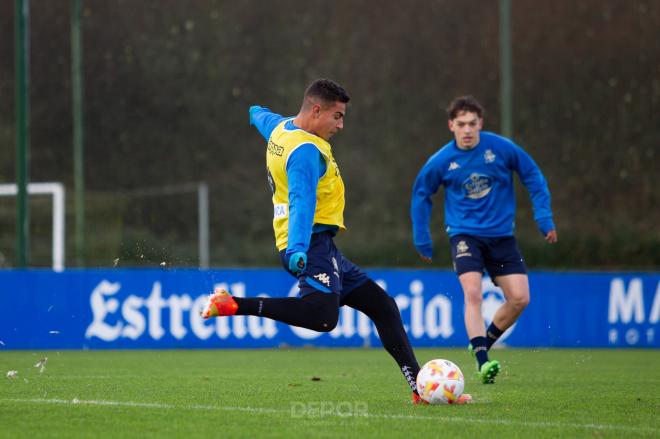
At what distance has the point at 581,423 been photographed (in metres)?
6.60

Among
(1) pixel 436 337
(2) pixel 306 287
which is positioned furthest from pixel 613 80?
(2) pixel 306 287

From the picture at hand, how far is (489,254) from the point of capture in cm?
990

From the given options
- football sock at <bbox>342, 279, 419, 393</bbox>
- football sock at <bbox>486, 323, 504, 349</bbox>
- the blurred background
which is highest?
the blurred background

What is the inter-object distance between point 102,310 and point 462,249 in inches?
263

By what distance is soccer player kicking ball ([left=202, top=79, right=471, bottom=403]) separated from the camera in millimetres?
6957

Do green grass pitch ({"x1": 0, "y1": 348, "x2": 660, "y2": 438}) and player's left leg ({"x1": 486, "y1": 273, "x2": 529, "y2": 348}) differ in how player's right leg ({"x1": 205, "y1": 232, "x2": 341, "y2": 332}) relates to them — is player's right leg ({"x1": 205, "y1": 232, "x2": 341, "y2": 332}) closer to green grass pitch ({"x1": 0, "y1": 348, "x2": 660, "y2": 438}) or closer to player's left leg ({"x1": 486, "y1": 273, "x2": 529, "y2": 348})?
green grass pitch ({"x1": 0, "y1": 348, "x2": 660, "y2": 438})

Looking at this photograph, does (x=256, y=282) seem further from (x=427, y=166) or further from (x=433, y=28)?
(x=433, y=28)

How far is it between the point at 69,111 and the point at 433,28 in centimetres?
1080

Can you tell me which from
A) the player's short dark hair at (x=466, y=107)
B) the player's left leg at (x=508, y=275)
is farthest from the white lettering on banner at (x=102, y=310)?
the player's short dark hair at (x=466, y=107)

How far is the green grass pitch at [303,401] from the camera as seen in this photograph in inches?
245

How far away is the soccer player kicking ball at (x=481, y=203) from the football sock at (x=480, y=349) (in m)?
0.50

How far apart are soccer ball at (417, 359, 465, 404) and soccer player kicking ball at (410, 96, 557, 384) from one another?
7.60 ft

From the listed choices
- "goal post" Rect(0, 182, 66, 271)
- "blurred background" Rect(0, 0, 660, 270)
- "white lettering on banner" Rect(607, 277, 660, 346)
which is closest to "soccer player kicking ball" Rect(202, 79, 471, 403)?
"white lettering on banner" Rect(607, 277, 660, 346)

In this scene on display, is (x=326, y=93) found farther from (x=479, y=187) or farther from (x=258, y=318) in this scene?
(x=258, y=318)
